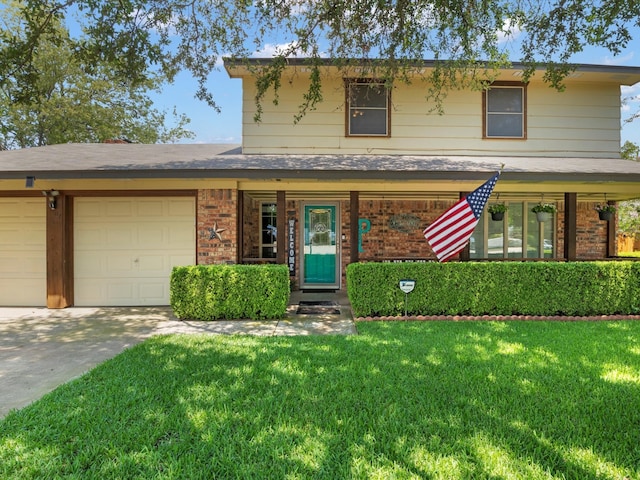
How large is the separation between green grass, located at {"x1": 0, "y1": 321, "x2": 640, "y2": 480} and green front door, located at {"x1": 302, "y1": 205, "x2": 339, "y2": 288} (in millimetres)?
5224

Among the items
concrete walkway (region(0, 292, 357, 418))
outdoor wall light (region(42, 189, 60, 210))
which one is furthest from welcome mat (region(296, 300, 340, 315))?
outdoor wall light (region(42, 189, 60, 210))

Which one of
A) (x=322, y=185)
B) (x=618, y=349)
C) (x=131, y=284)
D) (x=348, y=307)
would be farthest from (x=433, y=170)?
(x=131, y=284)

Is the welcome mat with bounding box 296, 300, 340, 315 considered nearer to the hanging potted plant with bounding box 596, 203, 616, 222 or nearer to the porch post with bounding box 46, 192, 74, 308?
the porch post with bounding box 46, 192, 74, 308

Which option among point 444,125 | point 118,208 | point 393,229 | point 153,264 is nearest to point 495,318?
point 393,229

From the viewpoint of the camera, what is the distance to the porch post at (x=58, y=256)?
7.47m

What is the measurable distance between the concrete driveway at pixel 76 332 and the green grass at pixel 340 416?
0.44 meters

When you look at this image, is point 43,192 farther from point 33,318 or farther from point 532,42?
point 532,42

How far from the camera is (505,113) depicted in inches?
341

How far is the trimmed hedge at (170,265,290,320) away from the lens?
6.50 metres

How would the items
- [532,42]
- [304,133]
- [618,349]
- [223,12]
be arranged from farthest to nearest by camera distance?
[304,133]
[223,12]
[532,42]
[618,349]

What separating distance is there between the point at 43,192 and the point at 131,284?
256 cm

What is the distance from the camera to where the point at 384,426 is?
2842 mm

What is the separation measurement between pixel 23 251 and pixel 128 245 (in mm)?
2254

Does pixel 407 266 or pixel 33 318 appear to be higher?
pixel 407 266
